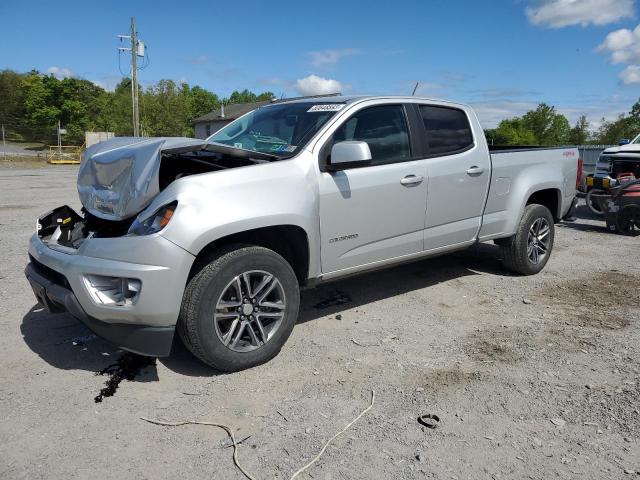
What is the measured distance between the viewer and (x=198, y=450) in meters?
2.73

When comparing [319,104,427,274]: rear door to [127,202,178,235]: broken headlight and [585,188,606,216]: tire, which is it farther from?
[585,188,606,216]: tire

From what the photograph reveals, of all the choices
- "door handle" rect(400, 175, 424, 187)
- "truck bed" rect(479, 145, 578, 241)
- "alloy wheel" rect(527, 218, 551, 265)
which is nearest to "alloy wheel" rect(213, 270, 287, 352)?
"door handle" rect(400, 175, 424, 187)

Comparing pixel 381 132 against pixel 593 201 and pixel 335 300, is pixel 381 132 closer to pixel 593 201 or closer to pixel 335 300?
pixel 335 300

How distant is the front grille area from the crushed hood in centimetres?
49

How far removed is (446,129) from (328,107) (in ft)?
4.25

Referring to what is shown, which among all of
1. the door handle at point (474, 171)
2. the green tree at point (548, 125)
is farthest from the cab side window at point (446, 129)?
the green tree at point (548, 125)

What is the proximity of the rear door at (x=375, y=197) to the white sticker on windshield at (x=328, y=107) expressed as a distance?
144mm

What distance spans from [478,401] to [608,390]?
34.9 inches

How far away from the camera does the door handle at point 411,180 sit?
173 inches

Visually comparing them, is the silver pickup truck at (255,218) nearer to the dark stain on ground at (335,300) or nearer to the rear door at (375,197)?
the rear door at (375,197)

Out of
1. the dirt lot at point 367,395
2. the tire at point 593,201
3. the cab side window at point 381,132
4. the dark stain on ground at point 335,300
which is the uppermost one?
the cab side window at point 381,132

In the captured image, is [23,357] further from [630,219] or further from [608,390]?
[630,219]

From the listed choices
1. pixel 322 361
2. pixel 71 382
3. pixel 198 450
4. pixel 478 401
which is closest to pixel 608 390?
pixel 478 401

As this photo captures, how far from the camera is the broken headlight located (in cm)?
316
